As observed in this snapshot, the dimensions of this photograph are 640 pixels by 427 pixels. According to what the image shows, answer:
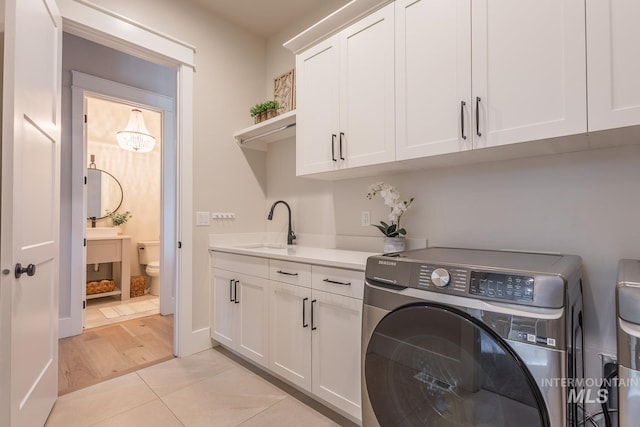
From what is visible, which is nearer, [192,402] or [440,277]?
[440,277]

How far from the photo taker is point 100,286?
13.4 ft

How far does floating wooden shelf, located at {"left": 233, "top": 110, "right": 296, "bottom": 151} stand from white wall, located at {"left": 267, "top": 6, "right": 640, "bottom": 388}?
34.6 inches

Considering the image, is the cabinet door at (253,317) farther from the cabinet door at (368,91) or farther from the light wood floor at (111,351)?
the cabinet door at (368,91)

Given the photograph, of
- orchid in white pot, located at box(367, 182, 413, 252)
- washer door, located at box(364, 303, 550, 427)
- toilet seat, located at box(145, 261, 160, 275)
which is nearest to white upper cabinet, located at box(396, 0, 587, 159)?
orchid in white pot, located at box(367, 182, 413, 252)

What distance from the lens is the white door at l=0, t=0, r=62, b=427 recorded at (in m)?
1.25

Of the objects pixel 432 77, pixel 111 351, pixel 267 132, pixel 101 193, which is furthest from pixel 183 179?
pixel 101 193

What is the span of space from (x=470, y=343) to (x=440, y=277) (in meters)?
0.22

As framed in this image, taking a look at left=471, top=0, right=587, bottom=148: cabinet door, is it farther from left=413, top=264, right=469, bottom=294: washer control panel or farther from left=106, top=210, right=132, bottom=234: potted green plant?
left=106, top=210, right=132, bottom=234: potted green plant

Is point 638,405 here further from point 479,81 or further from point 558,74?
point 479,81

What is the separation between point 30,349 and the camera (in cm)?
148

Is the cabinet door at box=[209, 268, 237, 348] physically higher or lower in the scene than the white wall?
lower

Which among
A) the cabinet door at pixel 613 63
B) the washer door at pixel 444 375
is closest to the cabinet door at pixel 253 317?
the washer door at pixel 444 375

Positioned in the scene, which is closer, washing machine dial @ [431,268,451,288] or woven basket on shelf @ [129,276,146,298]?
washing machine dial @ [431,268,451,288]

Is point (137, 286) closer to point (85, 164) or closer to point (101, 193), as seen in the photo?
point (101, 193)
